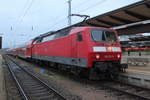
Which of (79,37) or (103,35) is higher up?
(103,35)

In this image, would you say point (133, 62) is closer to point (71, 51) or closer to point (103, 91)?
point (71, 51)

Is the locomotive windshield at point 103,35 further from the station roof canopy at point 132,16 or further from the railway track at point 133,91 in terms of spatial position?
the railway track at point 133,91

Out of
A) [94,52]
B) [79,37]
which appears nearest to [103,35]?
[79,37]

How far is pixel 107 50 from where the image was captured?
10.8 m

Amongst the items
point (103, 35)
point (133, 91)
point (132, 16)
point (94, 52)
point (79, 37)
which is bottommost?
point (133, 91)

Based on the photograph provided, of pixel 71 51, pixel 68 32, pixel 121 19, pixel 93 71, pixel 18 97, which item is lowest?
pixel 18 97

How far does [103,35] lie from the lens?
11.2 m

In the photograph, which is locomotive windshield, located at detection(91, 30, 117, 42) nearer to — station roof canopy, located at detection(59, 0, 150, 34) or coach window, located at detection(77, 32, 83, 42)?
coach window, located at detection(77, 32, 83, 42)

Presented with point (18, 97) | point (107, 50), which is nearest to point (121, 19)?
point (107, 50)

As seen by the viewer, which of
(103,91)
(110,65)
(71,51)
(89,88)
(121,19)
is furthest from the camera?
(121,19)

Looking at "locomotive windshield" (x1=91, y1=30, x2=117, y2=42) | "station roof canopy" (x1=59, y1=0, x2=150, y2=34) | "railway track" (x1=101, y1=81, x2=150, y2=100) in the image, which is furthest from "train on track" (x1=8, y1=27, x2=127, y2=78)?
"station roof canopy" (x1=59, y1=0, x2=150, y2=34)

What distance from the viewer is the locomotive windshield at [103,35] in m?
10.9

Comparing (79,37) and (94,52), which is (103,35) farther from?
(94,52)

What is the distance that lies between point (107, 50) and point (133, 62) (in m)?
10.4
